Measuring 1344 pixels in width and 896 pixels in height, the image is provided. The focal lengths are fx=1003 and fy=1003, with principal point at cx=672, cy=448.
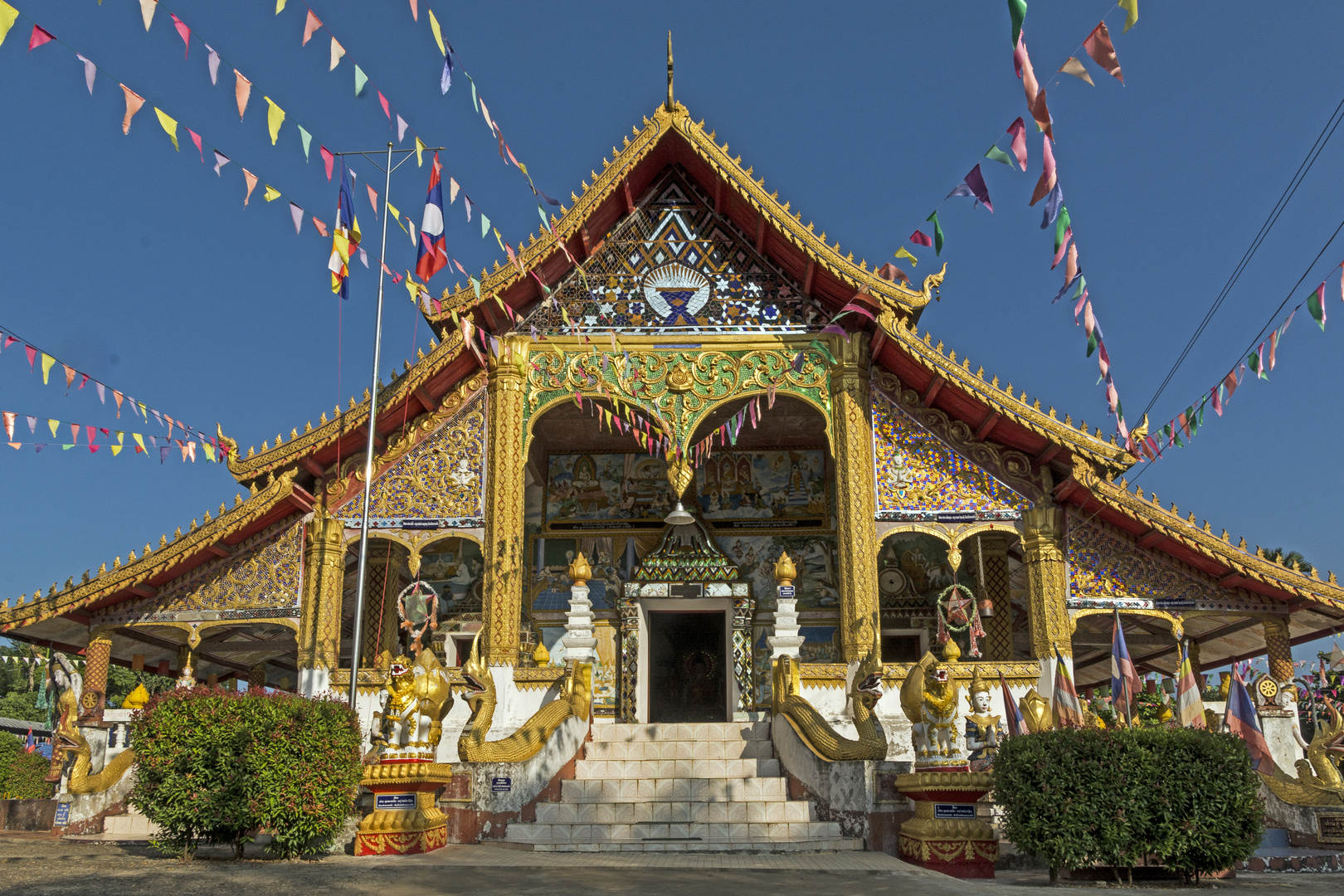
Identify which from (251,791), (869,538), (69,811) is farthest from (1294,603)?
(69,811)

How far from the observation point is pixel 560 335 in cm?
1315

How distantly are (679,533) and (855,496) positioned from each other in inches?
132

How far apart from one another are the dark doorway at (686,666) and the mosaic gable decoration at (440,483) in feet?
11.6

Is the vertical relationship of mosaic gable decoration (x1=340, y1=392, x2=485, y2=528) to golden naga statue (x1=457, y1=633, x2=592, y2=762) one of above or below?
above

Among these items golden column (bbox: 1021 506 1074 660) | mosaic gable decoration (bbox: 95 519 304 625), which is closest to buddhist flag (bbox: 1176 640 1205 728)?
golden column (bbox: 1021 506 1074 660)

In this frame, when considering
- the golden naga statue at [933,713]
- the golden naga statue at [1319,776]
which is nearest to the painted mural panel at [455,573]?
the golden naga statue at [933,713]

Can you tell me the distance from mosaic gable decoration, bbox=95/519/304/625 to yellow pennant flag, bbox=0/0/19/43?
8.02 metres

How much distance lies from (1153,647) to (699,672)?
806 centimetres

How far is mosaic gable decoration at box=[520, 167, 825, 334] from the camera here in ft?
43.3

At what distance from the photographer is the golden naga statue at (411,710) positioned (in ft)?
28.4

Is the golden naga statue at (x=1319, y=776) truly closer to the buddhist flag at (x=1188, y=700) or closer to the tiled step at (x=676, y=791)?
the buddhist flag at (x=1188, y=700)

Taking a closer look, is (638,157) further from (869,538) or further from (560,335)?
(869,538)

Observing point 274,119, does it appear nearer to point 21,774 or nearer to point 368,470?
point 368,470

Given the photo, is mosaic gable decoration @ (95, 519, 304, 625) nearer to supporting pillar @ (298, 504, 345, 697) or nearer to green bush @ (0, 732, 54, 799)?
supporting pillar @ (298, 504, 345, 697)
